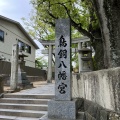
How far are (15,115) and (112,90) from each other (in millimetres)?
4549

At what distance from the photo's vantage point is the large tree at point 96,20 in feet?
Result: 20.2

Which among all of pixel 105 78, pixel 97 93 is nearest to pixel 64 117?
pixel 97 93

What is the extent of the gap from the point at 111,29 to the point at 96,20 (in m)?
7.65

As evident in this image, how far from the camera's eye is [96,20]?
13.6 metres

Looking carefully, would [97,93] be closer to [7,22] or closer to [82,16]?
[82,16]

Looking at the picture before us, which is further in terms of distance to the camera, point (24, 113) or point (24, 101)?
point (24, 101)

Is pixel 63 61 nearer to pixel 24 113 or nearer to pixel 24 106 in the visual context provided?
pixel 24 113

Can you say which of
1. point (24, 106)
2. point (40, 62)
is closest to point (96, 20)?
point (24, 106)

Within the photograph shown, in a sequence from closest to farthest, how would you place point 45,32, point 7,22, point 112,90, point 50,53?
1. point 112,90
2. point 50,53
3. point 7,22
4. point 45,32

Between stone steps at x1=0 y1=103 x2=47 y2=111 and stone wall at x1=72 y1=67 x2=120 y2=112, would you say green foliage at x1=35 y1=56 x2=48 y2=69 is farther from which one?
stone wall at x1=72 y1=67 x2=120 y2=112

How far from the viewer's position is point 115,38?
6125 mm

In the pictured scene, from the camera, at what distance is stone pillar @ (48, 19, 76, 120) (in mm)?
5277

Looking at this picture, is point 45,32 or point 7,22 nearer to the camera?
point 7,22

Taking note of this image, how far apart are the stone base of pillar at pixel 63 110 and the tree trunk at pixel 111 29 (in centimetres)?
189
